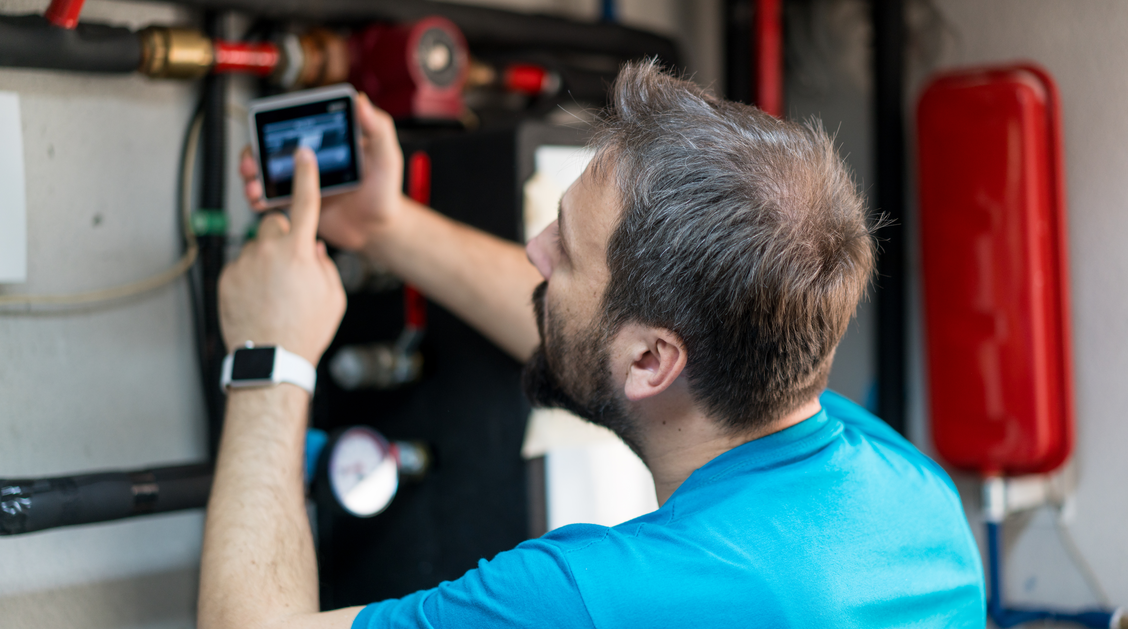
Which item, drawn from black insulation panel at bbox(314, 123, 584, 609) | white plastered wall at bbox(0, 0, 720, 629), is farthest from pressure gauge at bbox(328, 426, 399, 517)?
white plastered wall at bbox(0, 0, 720, 629)

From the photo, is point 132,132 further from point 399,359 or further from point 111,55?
point 399,359

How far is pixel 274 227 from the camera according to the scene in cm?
98

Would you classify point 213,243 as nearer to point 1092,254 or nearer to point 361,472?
point 361,472

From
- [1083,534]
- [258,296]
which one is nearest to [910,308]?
[1083,534]

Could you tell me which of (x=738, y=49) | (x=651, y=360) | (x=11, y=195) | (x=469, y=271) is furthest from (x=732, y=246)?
(x=738, y=49)

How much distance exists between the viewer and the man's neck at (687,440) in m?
0.84

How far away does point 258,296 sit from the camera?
94 centimetres

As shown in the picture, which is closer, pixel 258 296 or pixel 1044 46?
pixel 258 296

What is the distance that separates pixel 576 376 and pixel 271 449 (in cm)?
30

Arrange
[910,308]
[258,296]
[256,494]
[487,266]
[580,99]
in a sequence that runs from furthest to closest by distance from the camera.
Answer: [910,308] → [580,99] → [487,266] → [258,296] → [256,494]

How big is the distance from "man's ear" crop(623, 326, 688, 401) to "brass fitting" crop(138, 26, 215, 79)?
0.62m

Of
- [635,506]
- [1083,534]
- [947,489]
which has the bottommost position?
[1083,534]

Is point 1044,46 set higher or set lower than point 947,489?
higher

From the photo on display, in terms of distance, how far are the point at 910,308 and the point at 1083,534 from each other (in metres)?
0.47
